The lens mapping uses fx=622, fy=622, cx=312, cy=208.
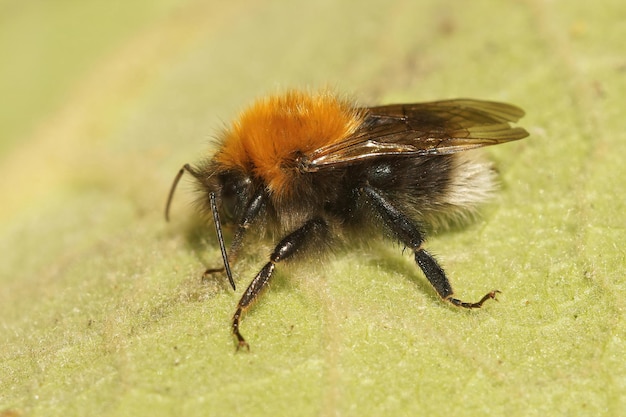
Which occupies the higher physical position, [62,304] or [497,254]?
[62,304]

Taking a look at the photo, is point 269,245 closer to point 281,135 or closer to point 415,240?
point 281,135

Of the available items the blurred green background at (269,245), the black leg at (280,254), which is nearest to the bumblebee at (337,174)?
the black leg at (280,254)

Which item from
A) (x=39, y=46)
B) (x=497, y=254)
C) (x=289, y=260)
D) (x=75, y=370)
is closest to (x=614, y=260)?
(x=497, y=254)

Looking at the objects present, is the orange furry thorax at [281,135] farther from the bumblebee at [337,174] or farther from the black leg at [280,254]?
the black leg at [280,254]

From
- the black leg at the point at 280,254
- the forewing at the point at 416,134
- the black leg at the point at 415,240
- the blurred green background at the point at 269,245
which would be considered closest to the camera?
the blurred green background at the point at 269,245

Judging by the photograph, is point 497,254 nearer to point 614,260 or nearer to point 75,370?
point 614,260

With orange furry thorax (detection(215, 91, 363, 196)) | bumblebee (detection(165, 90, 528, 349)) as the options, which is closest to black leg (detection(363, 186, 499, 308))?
bumblebee (detection(165, 90, 528, 349))

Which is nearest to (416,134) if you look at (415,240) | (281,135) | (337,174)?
(337,174)
